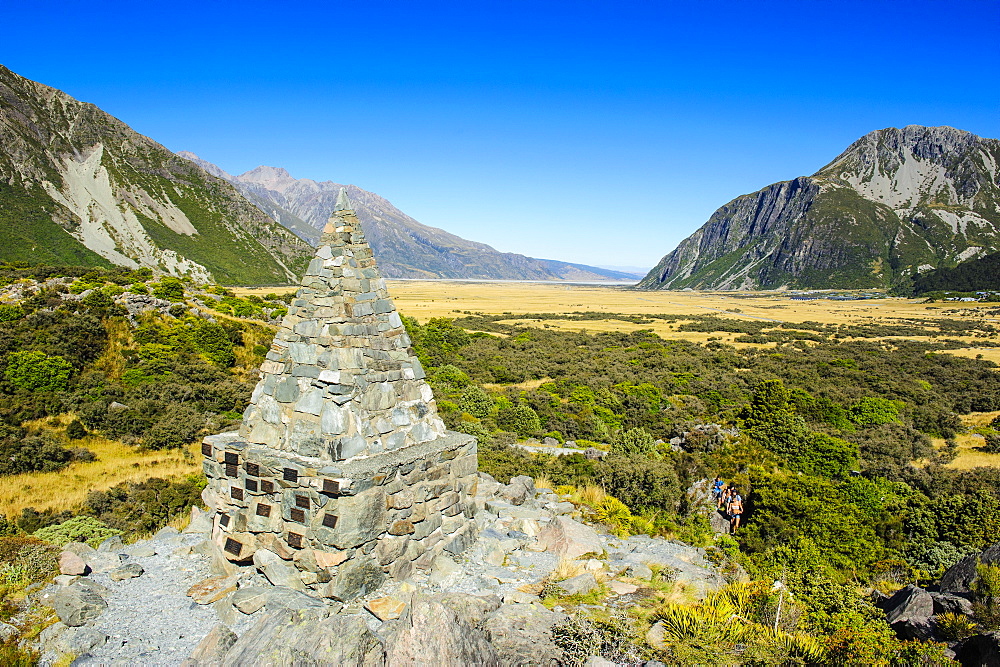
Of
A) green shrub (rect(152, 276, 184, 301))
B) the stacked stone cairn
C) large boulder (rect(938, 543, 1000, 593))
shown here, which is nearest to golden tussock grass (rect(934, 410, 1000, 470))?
large boulder (rect(938, 543, 1000, 593))

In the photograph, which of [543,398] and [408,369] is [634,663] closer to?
[408,369]

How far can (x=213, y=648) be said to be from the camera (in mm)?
4125

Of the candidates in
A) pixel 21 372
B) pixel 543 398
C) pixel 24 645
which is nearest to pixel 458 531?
pixel 24 645

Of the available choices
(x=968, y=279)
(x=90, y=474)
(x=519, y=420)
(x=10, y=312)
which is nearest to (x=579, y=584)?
(x=90, y=474)

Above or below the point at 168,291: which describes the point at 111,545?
below

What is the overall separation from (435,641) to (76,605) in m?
3.32

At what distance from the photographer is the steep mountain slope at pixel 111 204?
86625mm

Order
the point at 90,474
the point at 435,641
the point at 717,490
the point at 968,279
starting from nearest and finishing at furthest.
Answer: the point at 435,641, the point at 717,490, the point at 90,474, the point at 968,279

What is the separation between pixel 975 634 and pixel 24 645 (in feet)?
26.2

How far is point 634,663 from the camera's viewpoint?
4.16 metres

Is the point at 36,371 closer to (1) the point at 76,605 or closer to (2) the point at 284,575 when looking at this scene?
(1) the point at 76,605

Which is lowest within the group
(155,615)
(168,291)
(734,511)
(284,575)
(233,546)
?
(734,511)

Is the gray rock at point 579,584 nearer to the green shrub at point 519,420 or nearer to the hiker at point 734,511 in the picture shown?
the hiker at point 734,511

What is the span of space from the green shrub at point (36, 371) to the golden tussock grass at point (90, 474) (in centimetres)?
223
